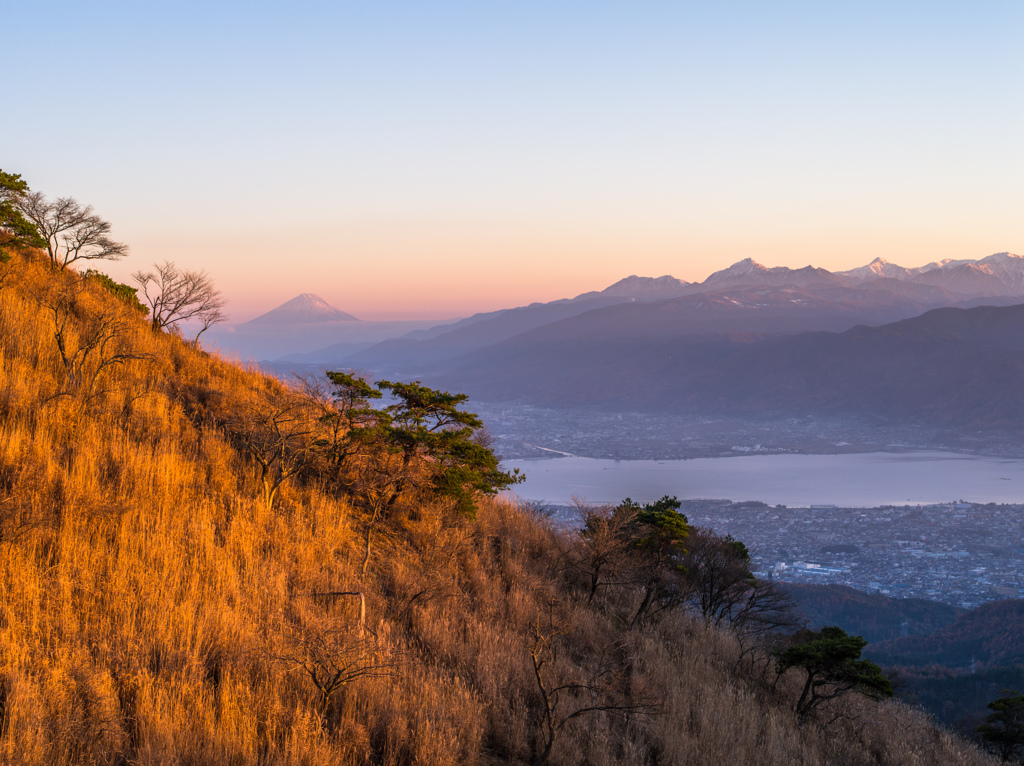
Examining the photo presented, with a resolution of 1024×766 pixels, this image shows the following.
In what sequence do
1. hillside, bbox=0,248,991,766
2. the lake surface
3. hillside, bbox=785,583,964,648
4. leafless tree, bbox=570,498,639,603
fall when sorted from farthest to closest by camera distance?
the lake surface → hillside, bbox=785,583,964,648 → leafless tree, bbox=570,498,639,603 → hillside, bbox=0,248,991,766

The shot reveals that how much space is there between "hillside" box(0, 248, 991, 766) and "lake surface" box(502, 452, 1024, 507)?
65.0 meters

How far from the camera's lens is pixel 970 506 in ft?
289

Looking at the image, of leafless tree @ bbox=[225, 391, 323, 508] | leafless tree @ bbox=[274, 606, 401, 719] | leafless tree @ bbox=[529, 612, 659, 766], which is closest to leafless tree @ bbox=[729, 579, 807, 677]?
leafless tree @ bbox=[529, 612, 659, 766]

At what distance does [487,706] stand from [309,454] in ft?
17.4

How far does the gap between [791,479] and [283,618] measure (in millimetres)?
121388

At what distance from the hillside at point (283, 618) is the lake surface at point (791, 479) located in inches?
2559

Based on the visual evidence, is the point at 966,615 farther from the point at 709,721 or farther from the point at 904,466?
the point at 904,466

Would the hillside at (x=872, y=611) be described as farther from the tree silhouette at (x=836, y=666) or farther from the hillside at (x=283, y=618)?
the hillside at (x=283, y=618)

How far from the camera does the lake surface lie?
90188 mm

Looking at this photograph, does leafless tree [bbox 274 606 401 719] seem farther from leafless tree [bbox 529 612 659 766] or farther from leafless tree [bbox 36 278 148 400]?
leafless tree [bbox 36 278 148 400]

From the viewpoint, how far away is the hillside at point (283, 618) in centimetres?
361

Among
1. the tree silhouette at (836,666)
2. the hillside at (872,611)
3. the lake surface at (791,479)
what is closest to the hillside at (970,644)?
the hillside at (872,611)

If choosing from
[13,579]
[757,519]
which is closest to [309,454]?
[13,579]

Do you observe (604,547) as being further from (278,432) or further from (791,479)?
(791,479)
